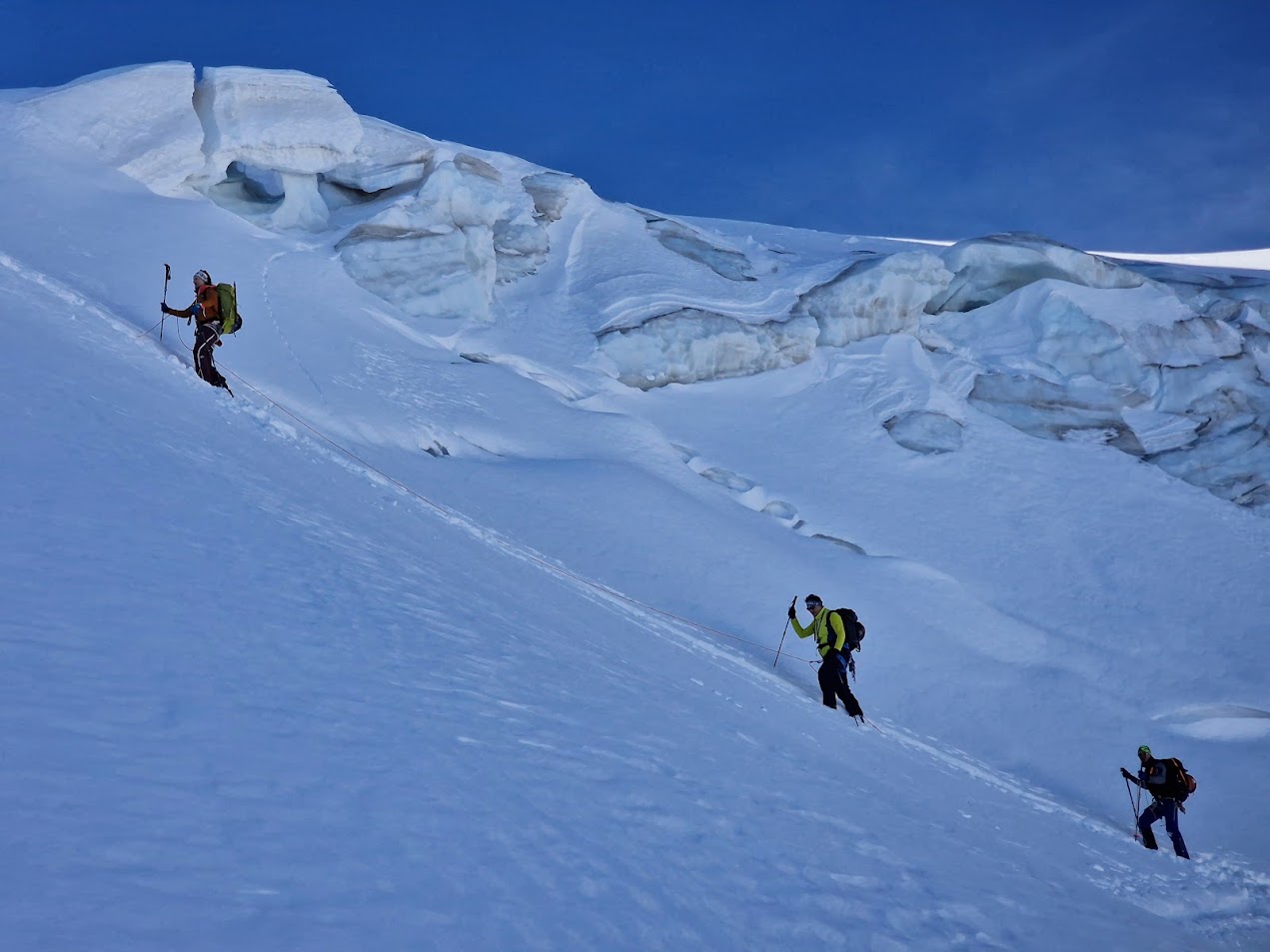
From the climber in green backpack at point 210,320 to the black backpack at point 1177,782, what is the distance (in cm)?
1067

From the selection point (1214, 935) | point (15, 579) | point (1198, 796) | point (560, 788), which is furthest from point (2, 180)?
point (1198, 796)

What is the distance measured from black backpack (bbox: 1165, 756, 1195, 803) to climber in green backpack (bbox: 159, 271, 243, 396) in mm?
10668

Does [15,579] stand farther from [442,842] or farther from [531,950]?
[531,950]

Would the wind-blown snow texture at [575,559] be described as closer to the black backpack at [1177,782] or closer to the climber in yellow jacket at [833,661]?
the climber in yellow jacket at [833,661]

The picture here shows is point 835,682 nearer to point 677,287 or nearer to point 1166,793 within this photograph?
point 1166,793

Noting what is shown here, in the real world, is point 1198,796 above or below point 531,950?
above

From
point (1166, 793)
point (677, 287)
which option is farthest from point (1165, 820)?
point (677, 287)

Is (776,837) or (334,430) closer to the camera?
(776,837)

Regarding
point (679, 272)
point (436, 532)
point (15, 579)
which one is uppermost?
point (679, 272)

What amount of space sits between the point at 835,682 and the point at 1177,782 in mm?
3406

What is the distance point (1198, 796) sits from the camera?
11.9 m

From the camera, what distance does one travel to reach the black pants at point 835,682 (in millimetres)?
9203

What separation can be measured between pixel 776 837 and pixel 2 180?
17243mm

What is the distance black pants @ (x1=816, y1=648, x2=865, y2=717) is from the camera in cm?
920
